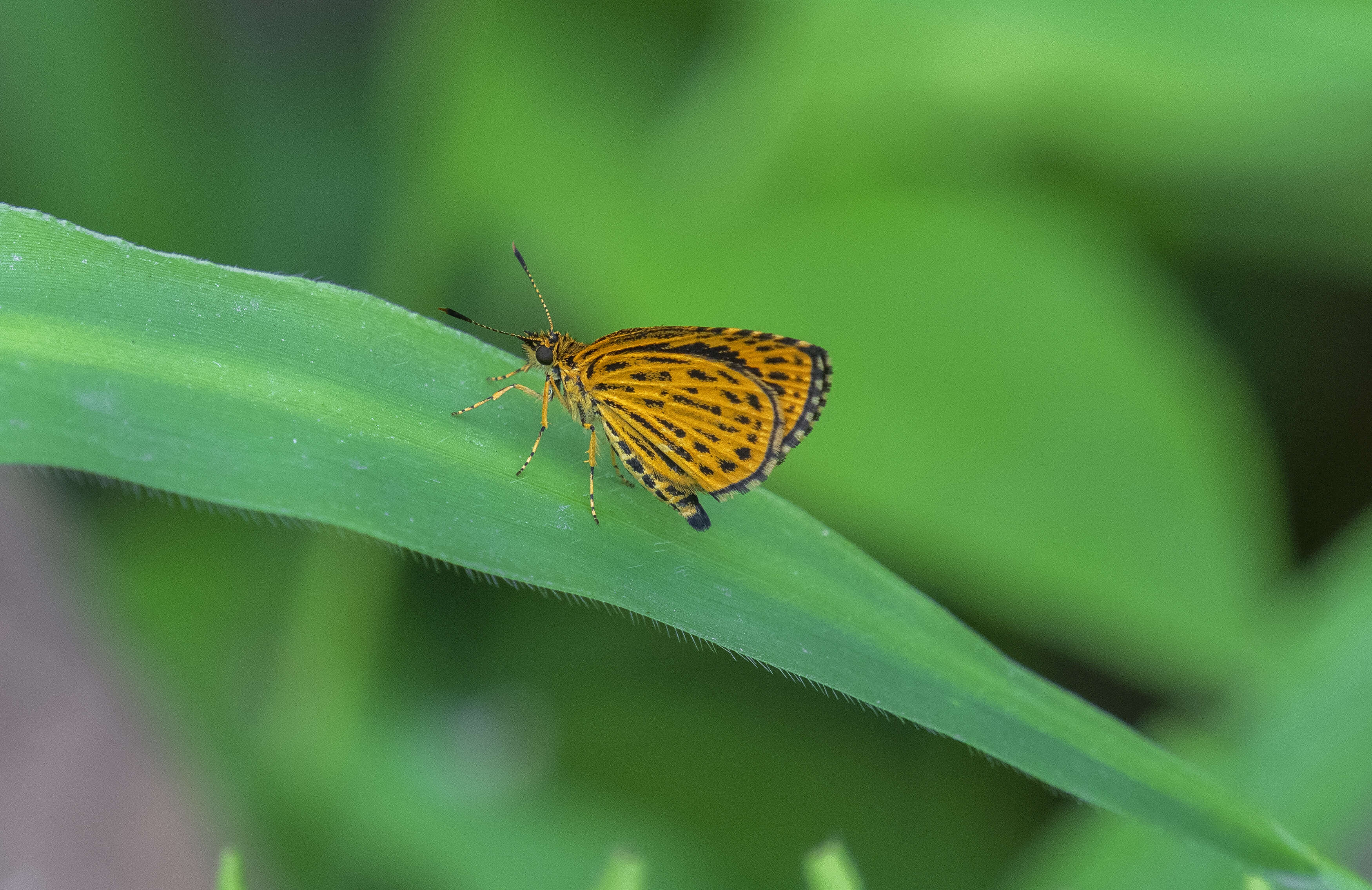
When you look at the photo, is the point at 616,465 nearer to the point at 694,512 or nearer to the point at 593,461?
the point at 593,461

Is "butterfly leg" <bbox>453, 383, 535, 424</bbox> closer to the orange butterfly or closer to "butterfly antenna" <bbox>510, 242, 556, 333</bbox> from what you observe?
the orange butterfly

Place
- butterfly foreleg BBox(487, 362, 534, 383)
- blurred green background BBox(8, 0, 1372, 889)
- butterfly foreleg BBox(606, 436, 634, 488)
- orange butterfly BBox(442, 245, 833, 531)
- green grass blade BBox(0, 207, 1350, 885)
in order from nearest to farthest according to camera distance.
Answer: green grass blade BBox(0, 207, 1350, 885) < butterfly foreleg BBox(487, 362, 534, 383) < orange butterfly BBox(442, 245, 833, 531) < butterfly foreleg BBox(606, 436, 634, 488) < blurred green background BBox(8, 0, 1372, 889)

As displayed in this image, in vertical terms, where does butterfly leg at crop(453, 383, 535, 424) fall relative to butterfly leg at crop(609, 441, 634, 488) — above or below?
above

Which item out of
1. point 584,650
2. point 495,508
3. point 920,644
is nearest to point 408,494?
point 495,508

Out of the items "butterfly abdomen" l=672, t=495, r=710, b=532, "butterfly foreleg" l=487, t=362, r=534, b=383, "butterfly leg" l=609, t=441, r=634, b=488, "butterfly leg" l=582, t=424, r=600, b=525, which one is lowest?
"butterfly leg" l=609, t=441, r=634, b=488

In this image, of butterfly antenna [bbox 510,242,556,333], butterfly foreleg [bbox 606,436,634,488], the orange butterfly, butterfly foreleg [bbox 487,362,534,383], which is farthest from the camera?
butterfly antenna [bbox 510,242,556,333]

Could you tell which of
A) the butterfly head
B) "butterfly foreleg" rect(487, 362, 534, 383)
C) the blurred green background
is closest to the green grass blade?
"butterfly foreleg" rect(487, 362, 534, 383)

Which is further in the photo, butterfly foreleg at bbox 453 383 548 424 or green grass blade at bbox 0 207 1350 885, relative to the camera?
butterfly foreleg at bbox 453 383 548 424

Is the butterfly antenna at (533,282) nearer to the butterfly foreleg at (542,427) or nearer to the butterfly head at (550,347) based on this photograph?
the butterfly head at (550,347)
